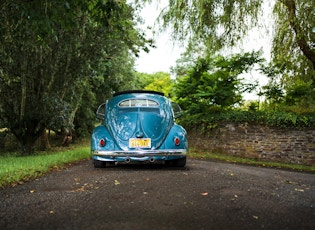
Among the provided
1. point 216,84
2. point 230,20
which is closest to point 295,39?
point 230,20

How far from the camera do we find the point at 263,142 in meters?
11.8

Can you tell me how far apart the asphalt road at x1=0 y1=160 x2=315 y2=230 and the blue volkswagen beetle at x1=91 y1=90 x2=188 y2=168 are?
1.14 m

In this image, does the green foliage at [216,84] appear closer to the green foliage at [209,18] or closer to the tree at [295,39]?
the tree at [295,39]

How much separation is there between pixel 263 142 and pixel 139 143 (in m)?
7.32

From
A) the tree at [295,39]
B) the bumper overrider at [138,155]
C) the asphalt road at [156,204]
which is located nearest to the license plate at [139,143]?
the bumper overrider at [138,155]

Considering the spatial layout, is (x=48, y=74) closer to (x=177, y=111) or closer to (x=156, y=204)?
(x=177, y=111)

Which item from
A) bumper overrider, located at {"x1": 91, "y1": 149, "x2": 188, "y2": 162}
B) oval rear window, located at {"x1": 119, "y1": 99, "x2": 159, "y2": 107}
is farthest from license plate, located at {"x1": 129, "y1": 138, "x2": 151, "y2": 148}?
oval rear window, located at {"x1": 119, "y1": 99, "x2": 159, "y2": 107}

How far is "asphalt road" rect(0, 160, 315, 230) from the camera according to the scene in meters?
2.82

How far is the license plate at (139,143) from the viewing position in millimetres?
6219

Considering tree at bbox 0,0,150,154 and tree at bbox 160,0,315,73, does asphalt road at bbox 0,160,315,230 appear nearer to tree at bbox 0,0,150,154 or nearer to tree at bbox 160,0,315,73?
tree at bbox 160,0,315,73

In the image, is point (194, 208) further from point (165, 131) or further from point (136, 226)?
point (165, 131)

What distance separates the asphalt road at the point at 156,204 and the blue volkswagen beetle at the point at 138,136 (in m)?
1.14

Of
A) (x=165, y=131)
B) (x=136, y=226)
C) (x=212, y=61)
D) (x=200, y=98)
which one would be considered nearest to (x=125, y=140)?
(x=165, y=131)

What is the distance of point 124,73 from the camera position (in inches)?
752
